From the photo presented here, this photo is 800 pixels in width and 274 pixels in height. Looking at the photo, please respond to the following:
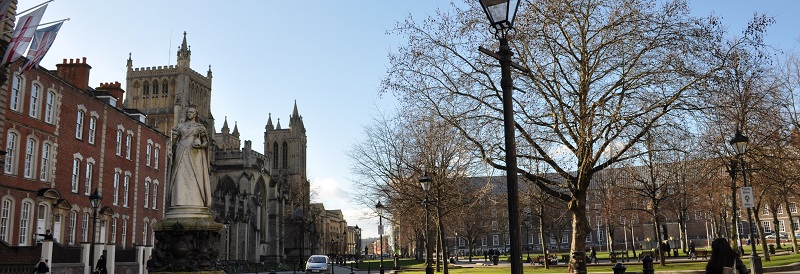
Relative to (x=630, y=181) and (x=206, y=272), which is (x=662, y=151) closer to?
(x=206, y=272)

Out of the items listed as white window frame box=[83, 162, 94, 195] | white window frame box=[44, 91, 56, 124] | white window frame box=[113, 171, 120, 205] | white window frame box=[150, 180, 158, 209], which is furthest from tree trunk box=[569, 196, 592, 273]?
white window frame box=[150, 180, 158, 209]

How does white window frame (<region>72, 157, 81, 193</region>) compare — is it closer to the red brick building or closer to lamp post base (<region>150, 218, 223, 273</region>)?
the red brick building

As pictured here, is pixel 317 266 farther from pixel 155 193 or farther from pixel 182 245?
pixel 182 245

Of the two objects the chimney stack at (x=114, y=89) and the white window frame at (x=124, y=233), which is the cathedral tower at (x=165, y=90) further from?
the white window frame at (x=124, y=233)

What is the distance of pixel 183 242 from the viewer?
40.7 ft

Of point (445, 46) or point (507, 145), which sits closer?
point (507, 145)

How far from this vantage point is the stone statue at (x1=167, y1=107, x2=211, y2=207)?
498 inches

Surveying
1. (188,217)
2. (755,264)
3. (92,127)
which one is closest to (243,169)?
(92,127)

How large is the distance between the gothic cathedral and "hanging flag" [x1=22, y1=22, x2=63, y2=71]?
4155cm

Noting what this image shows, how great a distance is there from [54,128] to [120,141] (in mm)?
7454

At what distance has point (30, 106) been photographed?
91.4 feet

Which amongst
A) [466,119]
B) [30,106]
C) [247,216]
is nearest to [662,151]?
[466,119]

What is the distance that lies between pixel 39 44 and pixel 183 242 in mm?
11154

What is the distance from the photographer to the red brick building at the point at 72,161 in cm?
2691
